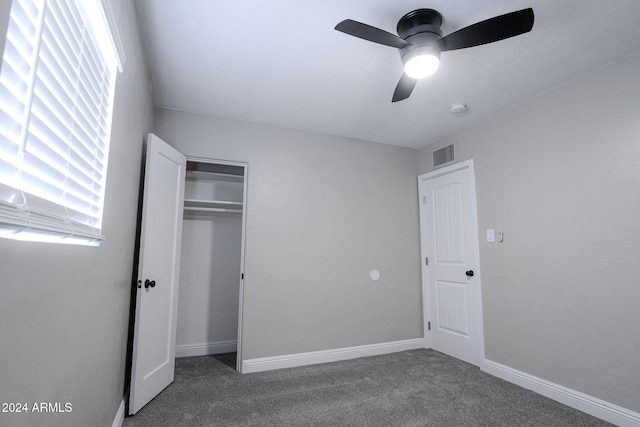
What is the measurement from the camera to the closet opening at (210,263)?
142 inches

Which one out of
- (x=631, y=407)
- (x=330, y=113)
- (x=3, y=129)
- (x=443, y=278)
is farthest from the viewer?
(x=443, y=278)

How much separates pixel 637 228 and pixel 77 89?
130 inches

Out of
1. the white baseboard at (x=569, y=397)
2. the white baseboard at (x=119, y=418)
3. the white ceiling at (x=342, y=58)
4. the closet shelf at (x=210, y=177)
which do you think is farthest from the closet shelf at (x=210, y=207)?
the white baseboard at (x=569, y=397)

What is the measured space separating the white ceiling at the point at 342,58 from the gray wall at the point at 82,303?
0.40 metres

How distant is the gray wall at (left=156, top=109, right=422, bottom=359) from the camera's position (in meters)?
3.26

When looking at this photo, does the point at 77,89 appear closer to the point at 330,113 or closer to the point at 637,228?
the point at 330,113

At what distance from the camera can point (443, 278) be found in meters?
3.79

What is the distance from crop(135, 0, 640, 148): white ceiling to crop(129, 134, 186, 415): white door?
0.73m

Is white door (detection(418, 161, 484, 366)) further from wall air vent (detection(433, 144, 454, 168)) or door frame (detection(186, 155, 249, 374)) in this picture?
door frame (detection(186, 155, 249, 374))

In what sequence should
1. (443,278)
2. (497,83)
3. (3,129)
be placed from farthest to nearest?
1. (443,278)
2. (497,83)
3. (3,129)

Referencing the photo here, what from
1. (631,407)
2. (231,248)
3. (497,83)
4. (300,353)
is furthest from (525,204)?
(231,248)

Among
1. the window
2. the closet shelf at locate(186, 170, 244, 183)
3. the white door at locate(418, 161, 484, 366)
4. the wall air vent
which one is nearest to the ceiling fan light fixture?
the window

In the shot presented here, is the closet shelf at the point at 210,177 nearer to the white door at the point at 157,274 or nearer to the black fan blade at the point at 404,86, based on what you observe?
the white door at the point at 157,274

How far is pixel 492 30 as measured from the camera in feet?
5.55
